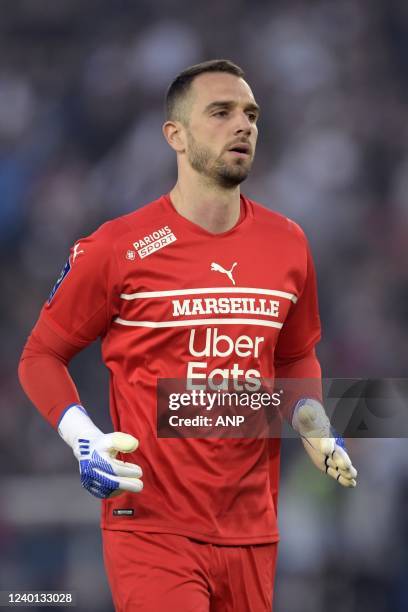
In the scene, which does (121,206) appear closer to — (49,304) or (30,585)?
(30,585)

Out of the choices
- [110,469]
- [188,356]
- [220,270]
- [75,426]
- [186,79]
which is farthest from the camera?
[186,79]

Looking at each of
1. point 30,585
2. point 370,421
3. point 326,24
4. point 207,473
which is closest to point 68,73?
point 326,24

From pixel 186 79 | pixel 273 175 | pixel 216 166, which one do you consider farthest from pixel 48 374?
pixel 273 175

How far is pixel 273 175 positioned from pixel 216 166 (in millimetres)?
4803

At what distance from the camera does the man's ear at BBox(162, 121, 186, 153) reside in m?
3.88

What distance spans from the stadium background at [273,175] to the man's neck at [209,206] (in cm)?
323

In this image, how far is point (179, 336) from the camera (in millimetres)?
3572

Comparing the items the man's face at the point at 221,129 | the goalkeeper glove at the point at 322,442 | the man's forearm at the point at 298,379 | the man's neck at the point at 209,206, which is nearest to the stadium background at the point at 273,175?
the man's forearm at the point at 298,379

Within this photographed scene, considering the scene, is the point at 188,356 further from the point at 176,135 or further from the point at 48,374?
the point at 176,135

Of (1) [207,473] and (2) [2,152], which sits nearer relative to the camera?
(1) [207,473]

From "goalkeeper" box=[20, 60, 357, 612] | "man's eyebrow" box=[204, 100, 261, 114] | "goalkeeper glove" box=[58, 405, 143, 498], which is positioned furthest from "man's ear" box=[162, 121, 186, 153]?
"goalkeeper glove" box=[58, 405, 143, 498]

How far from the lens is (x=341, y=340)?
789 cm

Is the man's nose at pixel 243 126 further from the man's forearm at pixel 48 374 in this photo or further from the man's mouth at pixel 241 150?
the man's forearm at pixel 48 374

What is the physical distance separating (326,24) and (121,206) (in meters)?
2.36
